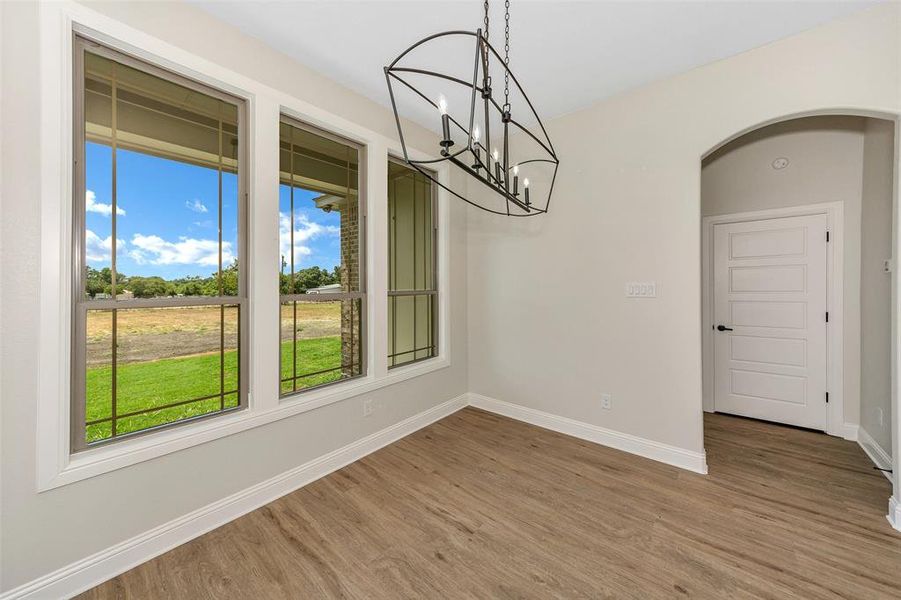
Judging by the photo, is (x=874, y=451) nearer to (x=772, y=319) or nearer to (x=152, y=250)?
(x=772, y=319)

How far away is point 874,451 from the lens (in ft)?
8.66

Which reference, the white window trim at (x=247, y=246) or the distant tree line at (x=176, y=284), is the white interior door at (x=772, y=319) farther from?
the distant tree line at (x=176, y=284)

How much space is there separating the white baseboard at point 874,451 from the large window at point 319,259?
3876 mm

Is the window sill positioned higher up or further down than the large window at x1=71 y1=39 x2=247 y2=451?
further down

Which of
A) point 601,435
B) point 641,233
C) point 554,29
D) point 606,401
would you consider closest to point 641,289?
point 641,233

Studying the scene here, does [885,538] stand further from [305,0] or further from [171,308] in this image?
[305,0]

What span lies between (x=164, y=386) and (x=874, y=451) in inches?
205

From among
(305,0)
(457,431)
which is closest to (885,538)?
(457,431)

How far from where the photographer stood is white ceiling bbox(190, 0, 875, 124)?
1.97 metres

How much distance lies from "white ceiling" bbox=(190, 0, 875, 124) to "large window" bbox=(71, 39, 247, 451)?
606 millimetres

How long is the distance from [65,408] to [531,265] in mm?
3254

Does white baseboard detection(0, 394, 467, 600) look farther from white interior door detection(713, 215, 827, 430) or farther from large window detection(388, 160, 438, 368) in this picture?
white interior door detection(713, 215, 827, 430)

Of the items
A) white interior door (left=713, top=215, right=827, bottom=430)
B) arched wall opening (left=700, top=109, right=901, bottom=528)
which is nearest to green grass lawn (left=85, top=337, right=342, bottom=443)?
arched wall opening (left=700, top=109, right=901, bottom=528)

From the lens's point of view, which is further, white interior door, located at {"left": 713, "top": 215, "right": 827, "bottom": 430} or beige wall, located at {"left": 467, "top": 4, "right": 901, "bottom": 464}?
white interior door, located at {"left": 713, "top": 215, "right": 827, "bottom": 430}
